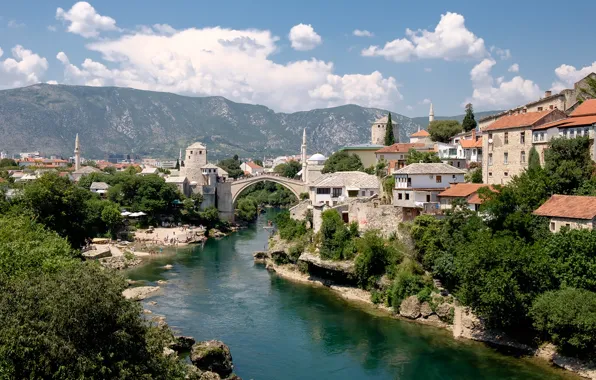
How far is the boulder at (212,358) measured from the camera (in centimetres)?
2119

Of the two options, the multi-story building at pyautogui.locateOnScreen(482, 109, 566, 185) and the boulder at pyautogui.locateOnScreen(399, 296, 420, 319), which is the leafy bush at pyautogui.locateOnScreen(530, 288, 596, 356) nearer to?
the boulder at pyautogui.locateOnScreen(399, 296, 420, 319)

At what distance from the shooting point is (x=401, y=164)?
1639 inches

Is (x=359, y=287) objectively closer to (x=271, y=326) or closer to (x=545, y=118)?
(x=271, y=326)

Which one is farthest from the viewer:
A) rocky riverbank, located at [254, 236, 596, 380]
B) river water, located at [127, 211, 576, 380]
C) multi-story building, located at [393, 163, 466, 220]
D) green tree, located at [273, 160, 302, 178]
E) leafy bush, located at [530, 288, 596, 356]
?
green tree, located at [273, 160, 302, 178]

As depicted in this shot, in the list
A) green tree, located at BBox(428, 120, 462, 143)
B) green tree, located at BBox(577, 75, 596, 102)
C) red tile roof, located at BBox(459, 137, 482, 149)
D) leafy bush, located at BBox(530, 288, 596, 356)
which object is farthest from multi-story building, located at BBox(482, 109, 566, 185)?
green tree, located at BBox(428, 120, 462, 143)

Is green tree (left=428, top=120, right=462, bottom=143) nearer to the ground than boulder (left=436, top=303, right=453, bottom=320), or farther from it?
farther from it

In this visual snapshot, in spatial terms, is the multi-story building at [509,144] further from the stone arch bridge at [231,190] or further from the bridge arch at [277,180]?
the bridge arch at [277,180]

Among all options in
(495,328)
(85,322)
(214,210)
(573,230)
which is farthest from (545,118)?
(214,210)

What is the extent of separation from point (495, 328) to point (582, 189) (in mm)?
8011

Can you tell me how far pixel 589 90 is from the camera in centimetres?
3588

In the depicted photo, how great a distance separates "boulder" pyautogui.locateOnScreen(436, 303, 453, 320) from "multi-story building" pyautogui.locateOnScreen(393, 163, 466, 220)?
23.0ft

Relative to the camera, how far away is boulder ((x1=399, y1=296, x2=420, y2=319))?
2742cm

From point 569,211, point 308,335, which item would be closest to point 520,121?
point 569,211

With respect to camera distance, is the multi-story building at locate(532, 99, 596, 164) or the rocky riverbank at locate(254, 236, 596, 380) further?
the multi-story building at locate(532, 99, 596, 164)
